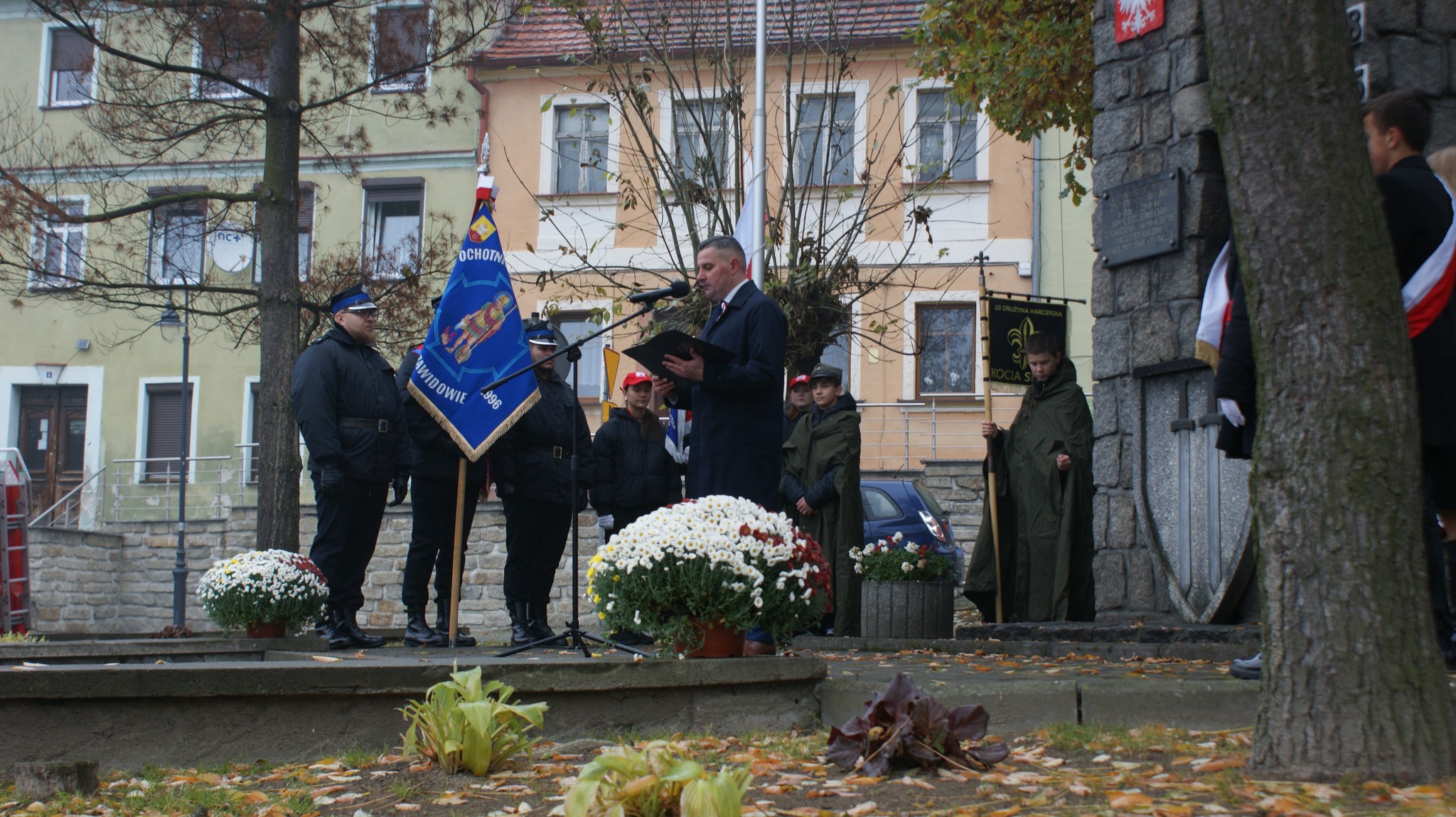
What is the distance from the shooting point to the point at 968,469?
60.3ft

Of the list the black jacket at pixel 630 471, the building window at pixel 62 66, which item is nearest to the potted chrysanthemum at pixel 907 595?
the black jacket at pixel 630 471

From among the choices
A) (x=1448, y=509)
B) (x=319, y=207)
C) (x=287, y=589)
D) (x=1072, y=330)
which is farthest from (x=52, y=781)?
(x=319, y=207)

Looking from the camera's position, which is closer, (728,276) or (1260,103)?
(1260,103)

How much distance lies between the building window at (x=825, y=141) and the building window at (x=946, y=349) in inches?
126

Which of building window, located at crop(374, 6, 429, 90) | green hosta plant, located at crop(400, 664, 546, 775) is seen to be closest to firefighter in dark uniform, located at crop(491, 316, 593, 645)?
green hosta plant, located at crop(400, 664, 546, 775)

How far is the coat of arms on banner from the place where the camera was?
8258mm

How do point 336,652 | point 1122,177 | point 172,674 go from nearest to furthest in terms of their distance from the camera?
1. point 172,674
2. point 336,652
3. point 1122,177

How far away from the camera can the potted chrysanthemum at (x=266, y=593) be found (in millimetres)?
8062

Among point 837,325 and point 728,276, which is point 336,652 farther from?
point 837,325

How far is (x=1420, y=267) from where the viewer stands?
15.6 ft

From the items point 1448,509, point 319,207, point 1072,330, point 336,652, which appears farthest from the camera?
point 319,207

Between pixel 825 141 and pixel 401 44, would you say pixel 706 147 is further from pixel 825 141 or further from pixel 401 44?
pixel 825 141

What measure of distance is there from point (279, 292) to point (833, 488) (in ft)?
16.2

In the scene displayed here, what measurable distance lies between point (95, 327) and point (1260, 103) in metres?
25.9
